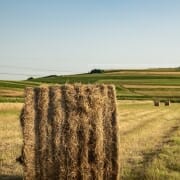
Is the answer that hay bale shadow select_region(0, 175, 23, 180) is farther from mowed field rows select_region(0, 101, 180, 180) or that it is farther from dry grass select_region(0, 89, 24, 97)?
dry grass select_region(0, 89, 24, 97)

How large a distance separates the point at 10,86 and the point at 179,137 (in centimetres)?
4368

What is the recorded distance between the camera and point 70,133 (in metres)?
9.52

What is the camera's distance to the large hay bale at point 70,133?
939cm

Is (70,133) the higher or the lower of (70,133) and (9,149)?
the higher

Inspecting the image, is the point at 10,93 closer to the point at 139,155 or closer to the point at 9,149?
the point at 9,149

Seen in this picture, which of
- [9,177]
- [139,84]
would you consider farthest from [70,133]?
[139,84]

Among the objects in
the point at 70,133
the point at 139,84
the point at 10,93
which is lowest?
the point at 139,84

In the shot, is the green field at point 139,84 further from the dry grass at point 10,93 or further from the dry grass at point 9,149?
the dry grass at point 9,149

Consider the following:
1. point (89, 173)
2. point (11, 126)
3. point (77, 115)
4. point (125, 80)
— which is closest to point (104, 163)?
point (89, 173)

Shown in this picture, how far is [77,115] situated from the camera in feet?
31.6

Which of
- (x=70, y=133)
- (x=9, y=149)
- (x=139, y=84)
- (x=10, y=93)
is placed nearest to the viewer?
(x=70, y=133)

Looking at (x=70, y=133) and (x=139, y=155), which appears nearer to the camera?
(x=70, y=133)

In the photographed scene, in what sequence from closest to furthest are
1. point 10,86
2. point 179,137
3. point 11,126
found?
point 179,137, point 11,126, point 10,86

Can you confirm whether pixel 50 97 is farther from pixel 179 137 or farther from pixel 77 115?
pixel 179 137
